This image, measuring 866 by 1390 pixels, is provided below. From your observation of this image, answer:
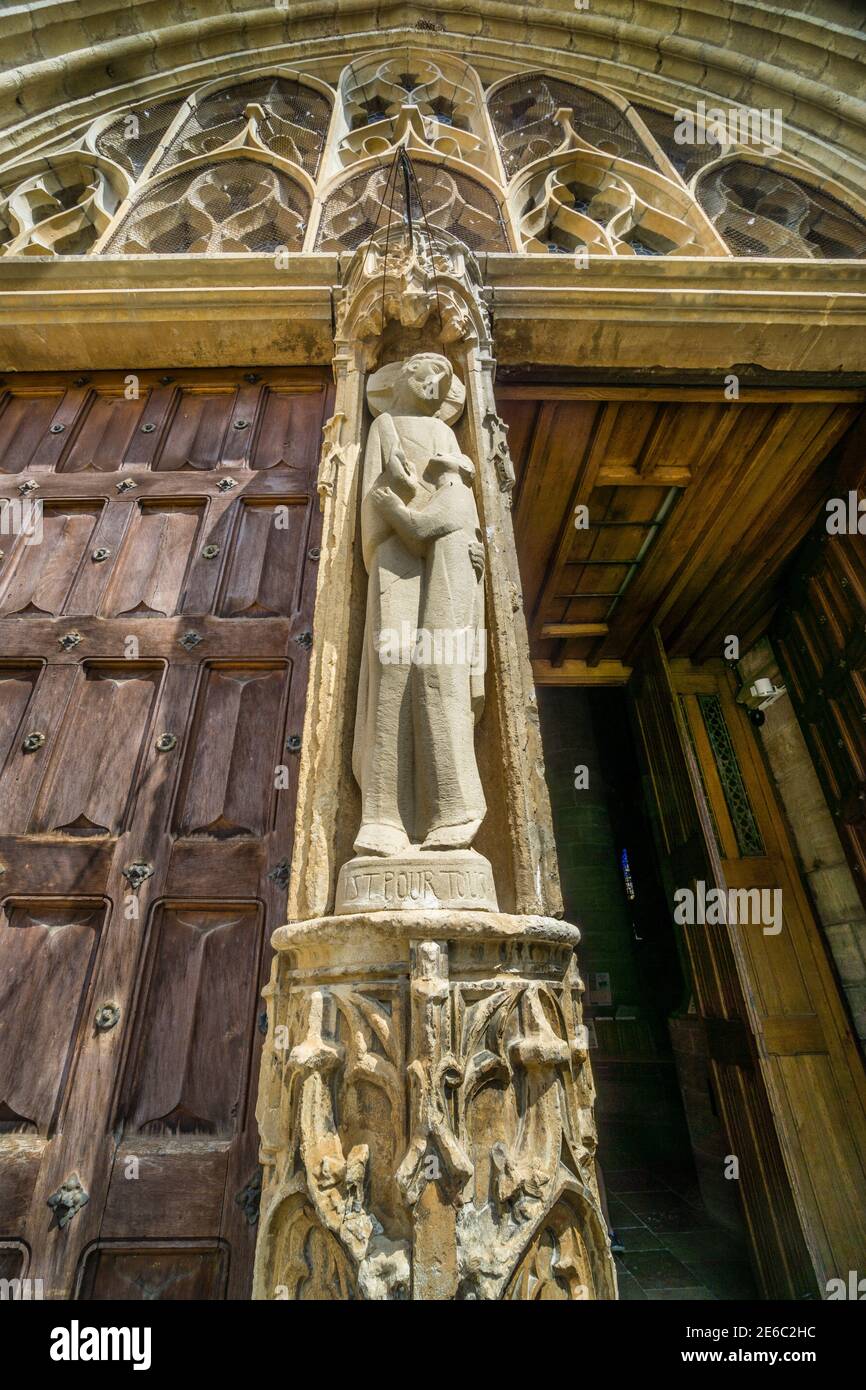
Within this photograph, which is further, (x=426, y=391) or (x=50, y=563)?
(x=50, y=563)

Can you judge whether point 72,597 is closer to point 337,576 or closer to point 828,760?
point 337,576

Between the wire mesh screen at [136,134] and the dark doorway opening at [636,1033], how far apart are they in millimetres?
6748

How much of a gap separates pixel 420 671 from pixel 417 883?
634 mm

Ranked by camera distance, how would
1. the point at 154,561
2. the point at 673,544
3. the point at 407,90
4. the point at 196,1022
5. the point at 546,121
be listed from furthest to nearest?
the point at 407,90 < the point at 546,121 < the point at 673,544 < the point at 154,561 < the point at 196,1022

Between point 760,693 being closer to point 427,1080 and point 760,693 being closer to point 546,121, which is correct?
point 427,1080

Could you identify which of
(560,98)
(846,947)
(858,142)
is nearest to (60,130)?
(560,98)

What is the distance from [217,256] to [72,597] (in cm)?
214

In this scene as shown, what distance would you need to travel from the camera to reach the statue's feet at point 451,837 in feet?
5.42

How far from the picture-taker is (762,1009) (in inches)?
175

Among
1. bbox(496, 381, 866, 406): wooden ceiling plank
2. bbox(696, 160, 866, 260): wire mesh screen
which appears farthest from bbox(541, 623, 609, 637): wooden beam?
bbox(696, 160, 866, 260): wire mesh screen

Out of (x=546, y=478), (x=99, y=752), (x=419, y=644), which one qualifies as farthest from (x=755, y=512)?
(x=99, y=752)

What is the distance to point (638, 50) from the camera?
17.9ft

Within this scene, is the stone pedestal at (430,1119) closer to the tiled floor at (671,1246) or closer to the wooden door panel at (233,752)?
the wooden door panel at (233,752)

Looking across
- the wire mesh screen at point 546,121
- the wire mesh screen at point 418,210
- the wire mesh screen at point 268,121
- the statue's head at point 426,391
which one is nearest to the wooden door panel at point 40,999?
the statue's head at point 426,391
